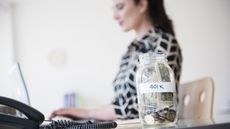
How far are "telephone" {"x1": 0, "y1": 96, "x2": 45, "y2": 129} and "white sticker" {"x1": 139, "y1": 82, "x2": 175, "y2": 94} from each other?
18cm

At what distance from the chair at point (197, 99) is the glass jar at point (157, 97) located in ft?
1.84

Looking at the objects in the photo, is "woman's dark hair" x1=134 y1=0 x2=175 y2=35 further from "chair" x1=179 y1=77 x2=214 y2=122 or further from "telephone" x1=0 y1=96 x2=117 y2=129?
"telephone" x1=0 y1=96 x2=117 y2=129

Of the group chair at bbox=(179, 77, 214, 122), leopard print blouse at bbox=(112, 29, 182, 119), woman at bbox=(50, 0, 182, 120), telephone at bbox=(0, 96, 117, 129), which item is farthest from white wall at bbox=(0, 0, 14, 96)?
telephone at bbox=(0, 96, 117, 129)

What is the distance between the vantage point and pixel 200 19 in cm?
275

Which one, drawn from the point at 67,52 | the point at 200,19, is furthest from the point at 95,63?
the point at 200,19

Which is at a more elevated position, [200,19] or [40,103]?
[200,19]

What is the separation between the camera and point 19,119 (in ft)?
1.40

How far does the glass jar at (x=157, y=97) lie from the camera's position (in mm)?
507

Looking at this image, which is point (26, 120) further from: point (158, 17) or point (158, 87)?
point (158, 17)

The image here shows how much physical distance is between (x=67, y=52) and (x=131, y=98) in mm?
1491

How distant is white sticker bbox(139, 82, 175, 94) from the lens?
51 cm

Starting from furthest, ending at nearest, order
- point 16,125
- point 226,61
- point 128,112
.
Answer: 1. point 226,61
2. point 128,112
3. point 16,125

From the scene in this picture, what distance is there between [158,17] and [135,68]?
0.40 metres

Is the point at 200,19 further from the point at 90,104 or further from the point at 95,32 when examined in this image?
the point at 90,104
